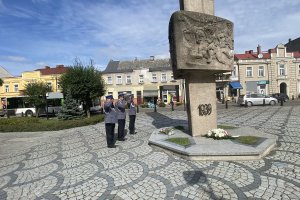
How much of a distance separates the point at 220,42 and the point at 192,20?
57.1 inches

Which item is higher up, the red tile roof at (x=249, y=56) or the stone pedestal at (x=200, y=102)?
the red tile roof at (x=249, y=56)

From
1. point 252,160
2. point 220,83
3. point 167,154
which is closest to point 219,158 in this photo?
point 252,160

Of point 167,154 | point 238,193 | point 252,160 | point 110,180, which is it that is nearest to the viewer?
point 238,193

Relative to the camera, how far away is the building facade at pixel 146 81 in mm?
45062

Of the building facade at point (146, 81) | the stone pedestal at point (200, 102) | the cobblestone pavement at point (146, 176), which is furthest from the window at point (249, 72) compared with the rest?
the cobblestone pavement at point (146, 176)

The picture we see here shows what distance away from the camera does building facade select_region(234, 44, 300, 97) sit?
144 ft

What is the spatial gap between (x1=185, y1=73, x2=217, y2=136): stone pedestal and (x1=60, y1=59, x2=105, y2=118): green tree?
→ 17098mm

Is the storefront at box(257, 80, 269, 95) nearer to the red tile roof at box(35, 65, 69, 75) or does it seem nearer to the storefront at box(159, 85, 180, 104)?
the storefront at box(159, 85, 180, 104)

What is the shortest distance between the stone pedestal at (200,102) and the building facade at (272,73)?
37.6 m

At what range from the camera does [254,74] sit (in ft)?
146

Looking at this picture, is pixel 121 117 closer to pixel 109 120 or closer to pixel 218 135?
pixel 109 120

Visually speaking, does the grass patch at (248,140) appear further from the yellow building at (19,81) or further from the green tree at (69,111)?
the yellow building at (19,81)

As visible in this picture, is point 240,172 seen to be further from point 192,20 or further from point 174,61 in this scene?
point 192,20

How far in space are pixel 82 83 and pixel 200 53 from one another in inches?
731
